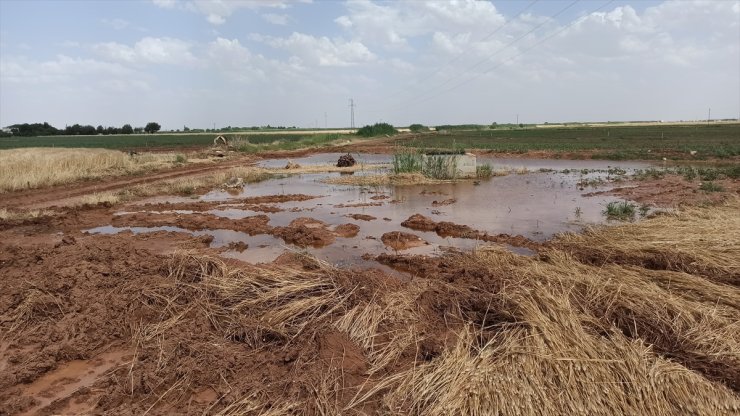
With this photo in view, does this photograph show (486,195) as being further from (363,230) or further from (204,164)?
(204,164)

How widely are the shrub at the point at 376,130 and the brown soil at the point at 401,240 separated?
188 feet

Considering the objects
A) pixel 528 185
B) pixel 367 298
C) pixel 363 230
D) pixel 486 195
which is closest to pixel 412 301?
pixel 367 298

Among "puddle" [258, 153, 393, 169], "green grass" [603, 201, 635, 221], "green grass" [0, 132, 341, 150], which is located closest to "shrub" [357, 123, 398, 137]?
"green grass" [0, 132, 341, 150]

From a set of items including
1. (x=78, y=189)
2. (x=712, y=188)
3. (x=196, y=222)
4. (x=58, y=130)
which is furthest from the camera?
(x=58, y=130)

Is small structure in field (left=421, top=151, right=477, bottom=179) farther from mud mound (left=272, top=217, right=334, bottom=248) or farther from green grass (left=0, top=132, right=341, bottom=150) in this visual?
green grass (left=0, top=132, right=341, bottom=150)

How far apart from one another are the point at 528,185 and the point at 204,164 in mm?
17090

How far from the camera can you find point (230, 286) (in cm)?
524

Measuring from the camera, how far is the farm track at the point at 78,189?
13006 millimetres

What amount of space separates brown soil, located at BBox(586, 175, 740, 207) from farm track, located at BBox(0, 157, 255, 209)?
15907mm

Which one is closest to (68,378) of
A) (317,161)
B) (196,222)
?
(196,222)

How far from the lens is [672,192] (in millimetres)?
13062

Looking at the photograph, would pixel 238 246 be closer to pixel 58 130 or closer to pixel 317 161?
pixel 317 161

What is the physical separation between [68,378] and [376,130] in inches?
2552

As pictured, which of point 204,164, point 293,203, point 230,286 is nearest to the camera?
point 230,286
